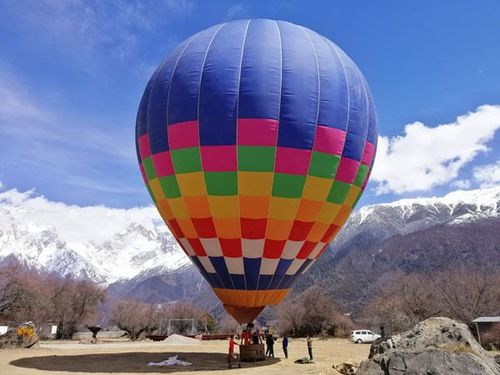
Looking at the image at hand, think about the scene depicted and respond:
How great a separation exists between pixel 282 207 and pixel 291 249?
6.15 feet

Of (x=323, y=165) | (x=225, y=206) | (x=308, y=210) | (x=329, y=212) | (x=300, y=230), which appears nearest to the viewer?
(x=225, y=206)

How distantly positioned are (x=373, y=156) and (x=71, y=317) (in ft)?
167

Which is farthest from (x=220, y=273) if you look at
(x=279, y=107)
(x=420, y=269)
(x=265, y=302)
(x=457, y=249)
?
(x=457, y=249)

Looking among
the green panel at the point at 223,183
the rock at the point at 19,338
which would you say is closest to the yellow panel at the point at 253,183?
the green panel at the point at 223,183

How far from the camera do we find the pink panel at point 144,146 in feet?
65.7

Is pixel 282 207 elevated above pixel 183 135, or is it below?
below

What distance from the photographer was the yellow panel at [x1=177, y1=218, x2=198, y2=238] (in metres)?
19.0

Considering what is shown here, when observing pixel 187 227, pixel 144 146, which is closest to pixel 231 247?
Result: pixel 187 227

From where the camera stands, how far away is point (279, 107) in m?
17.9

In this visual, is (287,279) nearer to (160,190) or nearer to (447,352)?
(160,190)

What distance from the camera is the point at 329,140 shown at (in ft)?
60.3

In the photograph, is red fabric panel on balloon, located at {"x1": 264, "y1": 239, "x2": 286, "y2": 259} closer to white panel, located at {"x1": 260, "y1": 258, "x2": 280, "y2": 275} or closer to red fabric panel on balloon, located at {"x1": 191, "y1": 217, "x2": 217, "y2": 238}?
white panel, located at {"x1": 260, "y1": 258, "x2": 280, "y2": 275}

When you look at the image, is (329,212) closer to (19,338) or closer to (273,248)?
(273,248)

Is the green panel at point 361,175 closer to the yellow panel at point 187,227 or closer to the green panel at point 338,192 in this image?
the green panel at point 338,192
